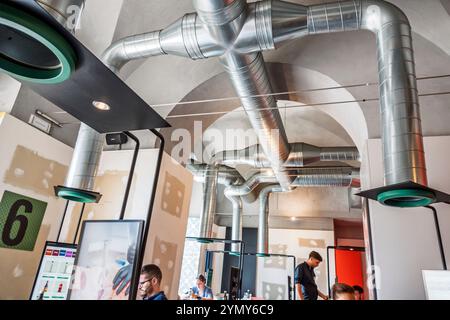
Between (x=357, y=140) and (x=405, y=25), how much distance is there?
1.98 m

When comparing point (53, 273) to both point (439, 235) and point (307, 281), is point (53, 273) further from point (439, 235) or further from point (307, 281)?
point (439, 235)

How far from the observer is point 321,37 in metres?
4.00

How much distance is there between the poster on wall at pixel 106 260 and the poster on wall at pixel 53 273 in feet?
2.31

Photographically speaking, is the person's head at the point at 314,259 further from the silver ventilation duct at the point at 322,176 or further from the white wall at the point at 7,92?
the white wall at the point at 7,92

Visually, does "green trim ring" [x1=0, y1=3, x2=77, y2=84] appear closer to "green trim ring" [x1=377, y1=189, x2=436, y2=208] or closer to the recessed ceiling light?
the recessed ceiling light

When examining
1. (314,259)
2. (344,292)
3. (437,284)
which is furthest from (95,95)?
(314,259)

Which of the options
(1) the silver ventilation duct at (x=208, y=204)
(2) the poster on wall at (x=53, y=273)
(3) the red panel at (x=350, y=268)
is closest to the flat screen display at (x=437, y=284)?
(2) the poster on wall at (x=53, y=273)

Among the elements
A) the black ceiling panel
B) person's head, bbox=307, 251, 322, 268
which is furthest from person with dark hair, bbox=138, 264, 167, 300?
person's head, bbox=307, 251, 322, 268

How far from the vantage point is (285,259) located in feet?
30.9

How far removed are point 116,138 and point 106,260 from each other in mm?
2187

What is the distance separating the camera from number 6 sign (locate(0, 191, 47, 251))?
3.10m
